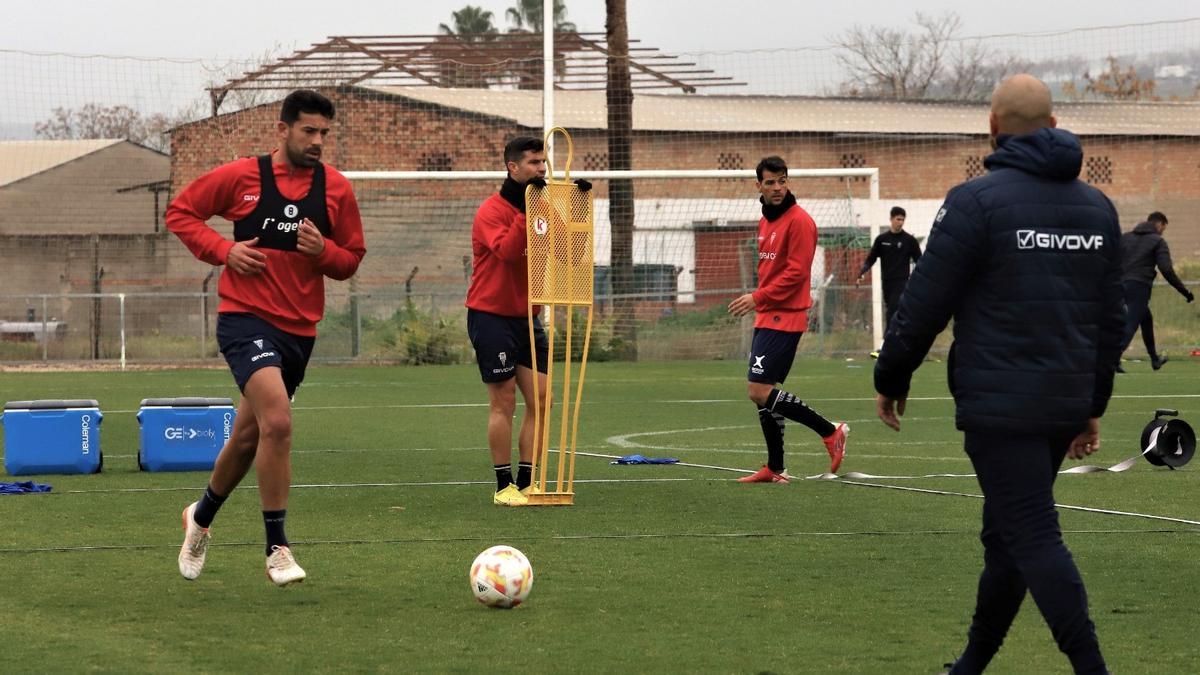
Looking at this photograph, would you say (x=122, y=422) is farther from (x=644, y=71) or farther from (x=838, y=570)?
(x=644, y=71)

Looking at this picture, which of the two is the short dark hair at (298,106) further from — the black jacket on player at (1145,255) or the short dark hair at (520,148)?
the black jacket on player at (1145,255)

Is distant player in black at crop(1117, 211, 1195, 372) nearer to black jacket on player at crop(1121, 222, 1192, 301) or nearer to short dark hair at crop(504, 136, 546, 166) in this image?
black jacket on player at crop(1121, 222, 1192, 301)

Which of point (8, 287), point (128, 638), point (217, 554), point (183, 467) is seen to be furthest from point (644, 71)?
point (128, 638)

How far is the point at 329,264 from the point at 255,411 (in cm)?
76

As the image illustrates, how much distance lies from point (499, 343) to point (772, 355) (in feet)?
7.02

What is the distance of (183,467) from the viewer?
13.0 metres

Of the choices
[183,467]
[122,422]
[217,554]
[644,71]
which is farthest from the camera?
[644,71]

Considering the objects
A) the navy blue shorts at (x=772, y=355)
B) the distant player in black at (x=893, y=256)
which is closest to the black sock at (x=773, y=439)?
the navy blue shorts at (x=772, y=355)

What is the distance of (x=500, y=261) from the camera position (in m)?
10.7

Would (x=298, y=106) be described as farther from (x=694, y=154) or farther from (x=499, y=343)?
(x=694, y=154)

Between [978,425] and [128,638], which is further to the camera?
[128,638]

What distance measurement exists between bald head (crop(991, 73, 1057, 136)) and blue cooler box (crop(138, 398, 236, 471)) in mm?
8495

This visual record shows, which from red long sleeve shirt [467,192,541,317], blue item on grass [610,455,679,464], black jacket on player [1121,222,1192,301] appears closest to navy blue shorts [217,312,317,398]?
red long sleeve shirt [467,192,541,317]

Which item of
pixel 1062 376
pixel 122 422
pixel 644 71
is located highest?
pixel 644 71
